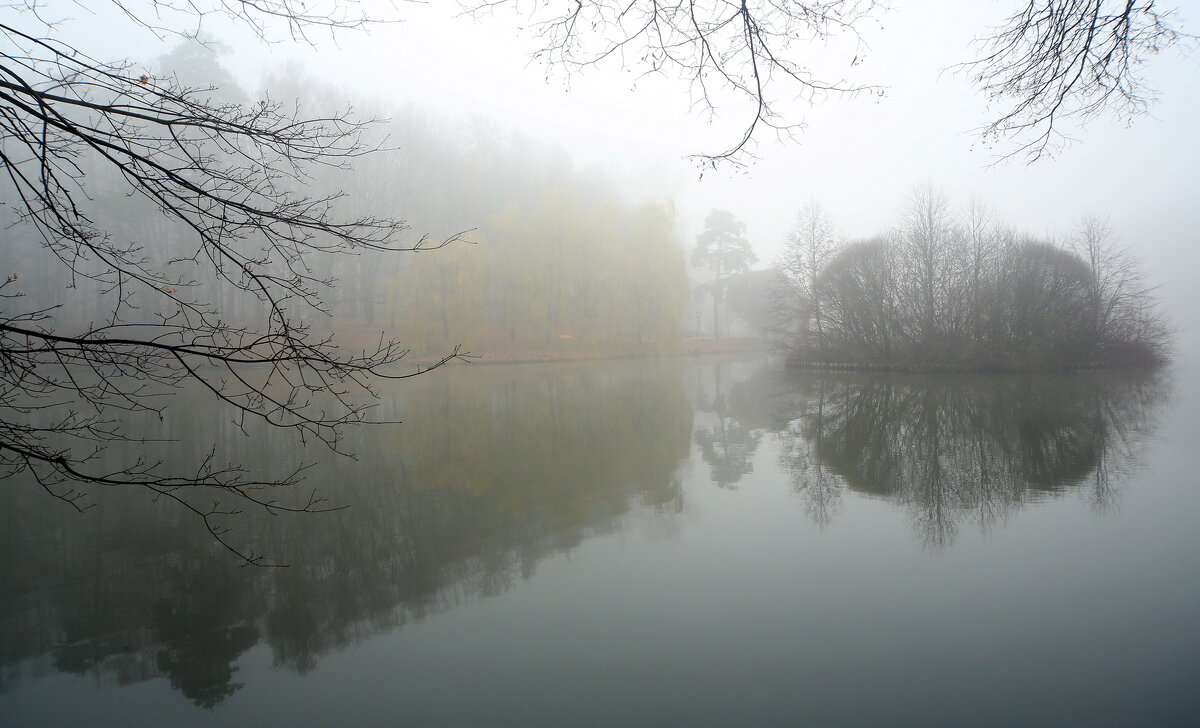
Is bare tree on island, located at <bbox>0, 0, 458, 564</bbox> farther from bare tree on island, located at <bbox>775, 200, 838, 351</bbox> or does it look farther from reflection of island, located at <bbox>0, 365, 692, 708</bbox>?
bare tree on island, located at <bbox>775, 200, 838, 351</bbox>

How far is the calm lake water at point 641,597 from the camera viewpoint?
2670 mm

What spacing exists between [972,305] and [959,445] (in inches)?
607

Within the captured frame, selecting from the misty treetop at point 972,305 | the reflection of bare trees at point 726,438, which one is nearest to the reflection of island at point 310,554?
the reflection of bare trees at point 726,438

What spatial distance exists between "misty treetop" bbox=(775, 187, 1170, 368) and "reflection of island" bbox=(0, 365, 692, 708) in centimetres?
1632

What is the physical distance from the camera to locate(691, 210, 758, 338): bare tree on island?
1949 inches

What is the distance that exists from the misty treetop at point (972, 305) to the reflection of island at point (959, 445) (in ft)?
19.0

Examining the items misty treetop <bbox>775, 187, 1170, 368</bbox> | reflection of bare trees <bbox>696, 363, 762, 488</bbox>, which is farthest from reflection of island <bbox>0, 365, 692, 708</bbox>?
misty treetop <bbox>775, 187, 1170, 368</bbox>

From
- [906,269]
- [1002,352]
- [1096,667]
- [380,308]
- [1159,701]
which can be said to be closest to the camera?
[1159,701]

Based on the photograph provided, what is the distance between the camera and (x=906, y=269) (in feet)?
72.6

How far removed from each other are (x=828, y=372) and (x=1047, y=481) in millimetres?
18307

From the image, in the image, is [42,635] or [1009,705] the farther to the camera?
[42,635]

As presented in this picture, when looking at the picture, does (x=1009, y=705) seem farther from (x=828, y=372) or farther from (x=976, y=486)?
(x=828, y=372)

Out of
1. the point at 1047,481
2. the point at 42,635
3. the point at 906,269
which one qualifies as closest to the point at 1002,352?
the point at 906,269

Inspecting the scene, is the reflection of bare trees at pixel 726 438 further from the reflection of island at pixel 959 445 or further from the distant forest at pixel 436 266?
the distant forest at pixel 436 266
